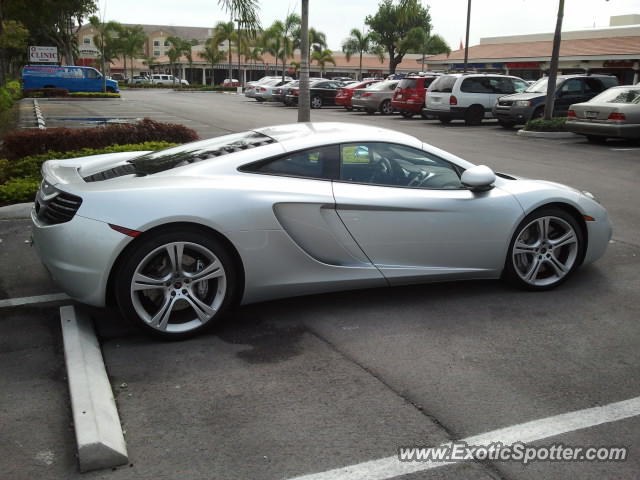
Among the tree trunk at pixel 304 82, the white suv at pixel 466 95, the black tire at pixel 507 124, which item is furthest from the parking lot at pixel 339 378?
the white suv at pixel 466 95

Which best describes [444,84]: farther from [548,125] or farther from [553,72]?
[548,125]

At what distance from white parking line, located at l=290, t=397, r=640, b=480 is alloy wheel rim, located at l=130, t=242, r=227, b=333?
1665 mm

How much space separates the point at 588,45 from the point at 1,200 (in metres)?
39.4

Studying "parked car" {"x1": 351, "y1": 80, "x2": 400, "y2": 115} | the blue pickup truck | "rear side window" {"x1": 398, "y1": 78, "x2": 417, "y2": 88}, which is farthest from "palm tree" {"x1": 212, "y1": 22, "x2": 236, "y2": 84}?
"rear side window" {"x1": 398, "y1": 78, "x2": 417, "y2": 88}

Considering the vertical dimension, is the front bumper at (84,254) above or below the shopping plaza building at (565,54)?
below

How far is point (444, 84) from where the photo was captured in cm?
2216

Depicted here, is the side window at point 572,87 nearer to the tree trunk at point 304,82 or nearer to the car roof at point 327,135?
the tree trunk at point 304,82

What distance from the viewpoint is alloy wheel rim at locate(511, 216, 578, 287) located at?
5.08 m

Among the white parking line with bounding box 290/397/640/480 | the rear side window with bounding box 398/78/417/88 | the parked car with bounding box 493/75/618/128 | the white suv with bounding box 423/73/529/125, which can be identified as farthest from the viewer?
the rear side window with bounding box 398/78/417/88

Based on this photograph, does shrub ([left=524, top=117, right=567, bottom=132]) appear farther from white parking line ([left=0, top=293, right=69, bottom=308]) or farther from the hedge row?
white parking line ([left=0, top=293, right=69, bottom=308])

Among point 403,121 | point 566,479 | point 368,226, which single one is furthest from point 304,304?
point 403,121

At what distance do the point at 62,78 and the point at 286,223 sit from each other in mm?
42079

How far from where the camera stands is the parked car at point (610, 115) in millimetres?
15633

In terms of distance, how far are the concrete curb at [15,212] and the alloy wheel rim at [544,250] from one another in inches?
210
